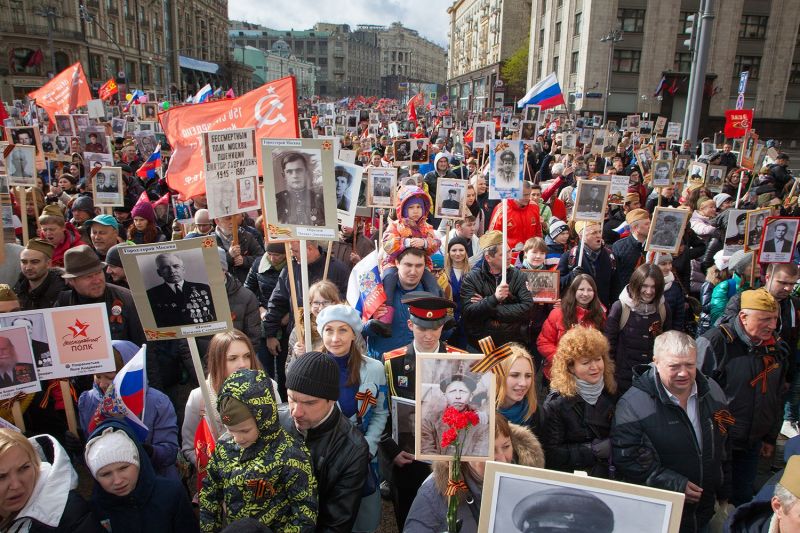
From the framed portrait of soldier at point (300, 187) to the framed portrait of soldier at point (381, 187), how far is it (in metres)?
3.75

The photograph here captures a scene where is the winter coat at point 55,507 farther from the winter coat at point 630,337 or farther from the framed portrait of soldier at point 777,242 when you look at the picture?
the framed portrait of soldier at point 777,242

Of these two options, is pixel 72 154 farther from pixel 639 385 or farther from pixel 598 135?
pixel 598 135

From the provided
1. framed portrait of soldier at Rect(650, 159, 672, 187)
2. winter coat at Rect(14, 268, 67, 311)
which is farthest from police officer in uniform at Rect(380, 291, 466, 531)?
framed portrait of soldier at Rect(650, 159, 672, 187)

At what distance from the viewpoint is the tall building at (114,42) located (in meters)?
46.9

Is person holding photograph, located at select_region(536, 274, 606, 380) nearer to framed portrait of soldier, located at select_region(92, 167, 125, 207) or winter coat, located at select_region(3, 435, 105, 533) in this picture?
winter coat, located at select_region(3, 435, 105, 533)

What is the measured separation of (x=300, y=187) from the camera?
3.55 m

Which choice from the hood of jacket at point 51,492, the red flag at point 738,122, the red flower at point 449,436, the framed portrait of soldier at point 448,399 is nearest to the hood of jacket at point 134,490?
the hood of jacket at point 51,492

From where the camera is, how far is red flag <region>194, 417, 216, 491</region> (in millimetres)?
2959

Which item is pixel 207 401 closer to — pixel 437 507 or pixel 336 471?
pixel 336 471

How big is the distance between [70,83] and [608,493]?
14.5 m

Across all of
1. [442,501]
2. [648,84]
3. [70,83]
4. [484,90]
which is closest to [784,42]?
[648,84]

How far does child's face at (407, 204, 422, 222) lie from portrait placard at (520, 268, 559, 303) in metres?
1.25

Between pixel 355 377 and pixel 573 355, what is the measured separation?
1.33m

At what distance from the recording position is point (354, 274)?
490 centimetres
